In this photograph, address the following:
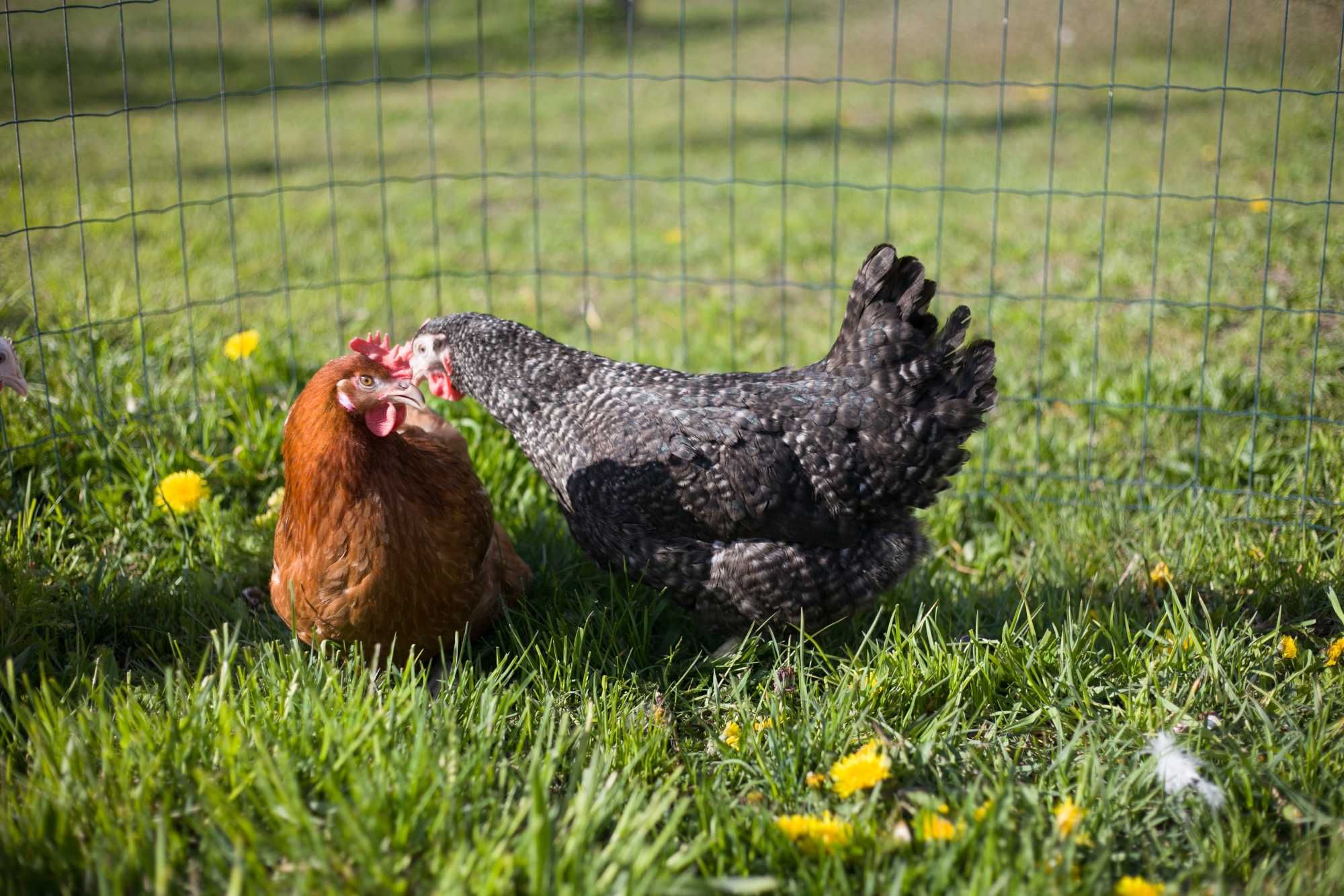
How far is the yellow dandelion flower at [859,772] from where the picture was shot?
210 cm

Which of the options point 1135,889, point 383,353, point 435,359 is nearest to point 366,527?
point 383,353

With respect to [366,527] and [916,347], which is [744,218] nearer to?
[916,347]

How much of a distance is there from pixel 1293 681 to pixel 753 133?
23.2 ft

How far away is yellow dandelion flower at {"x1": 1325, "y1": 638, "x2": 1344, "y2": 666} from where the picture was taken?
8.70 feet

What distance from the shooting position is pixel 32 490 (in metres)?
3.38

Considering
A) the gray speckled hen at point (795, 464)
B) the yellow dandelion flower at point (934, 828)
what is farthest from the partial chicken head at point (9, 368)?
the yellow dandelion flower at point (934, 828)

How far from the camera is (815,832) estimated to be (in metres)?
1.98

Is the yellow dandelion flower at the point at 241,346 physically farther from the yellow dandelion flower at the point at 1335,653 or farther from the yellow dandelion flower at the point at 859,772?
the yellow dandelion flower at the point at 1335,653

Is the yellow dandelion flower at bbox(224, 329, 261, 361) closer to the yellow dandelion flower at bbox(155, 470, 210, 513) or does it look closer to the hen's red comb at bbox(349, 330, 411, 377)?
the yellow dandelion flower at bbox(155, 470, 210, 513)

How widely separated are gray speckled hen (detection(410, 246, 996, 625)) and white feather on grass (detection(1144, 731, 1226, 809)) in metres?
0.83

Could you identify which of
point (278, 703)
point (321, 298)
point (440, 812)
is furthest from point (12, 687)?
point (321, 298)

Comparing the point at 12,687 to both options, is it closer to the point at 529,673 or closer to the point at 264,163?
the point at 529,673

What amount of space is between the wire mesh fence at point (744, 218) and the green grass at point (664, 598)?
41 mm

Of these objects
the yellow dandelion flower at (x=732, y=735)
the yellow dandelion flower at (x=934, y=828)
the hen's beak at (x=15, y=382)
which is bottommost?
the yellow dandelion flower at (x=732, y=735)
